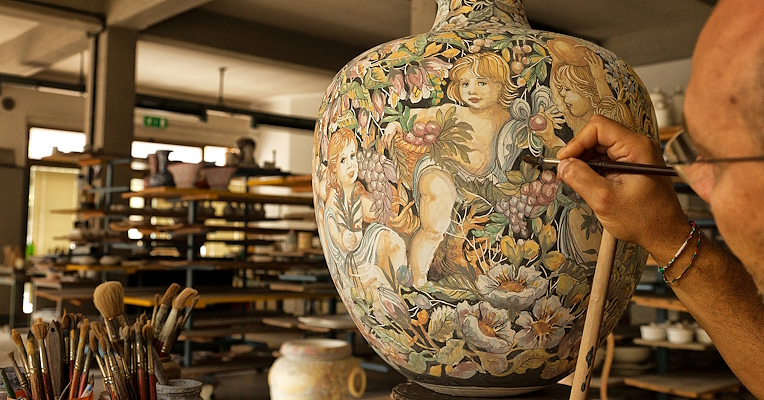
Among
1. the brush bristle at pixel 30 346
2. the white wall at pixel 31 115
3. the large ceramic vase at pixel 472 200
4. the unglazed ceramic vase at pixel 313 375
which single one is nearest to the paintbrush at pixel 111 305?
the brush bristle at pixel 30 346

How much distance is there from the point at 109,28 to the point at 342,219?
22.0ft

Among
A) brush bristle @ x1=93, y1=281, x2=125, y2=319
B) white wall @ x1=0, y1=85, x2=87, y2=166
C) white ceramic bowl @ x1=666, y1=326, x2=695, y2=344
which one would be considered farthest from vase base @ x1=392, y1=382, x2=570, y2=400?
white wall @ x1=0, y1=85, x2=87, y2=166

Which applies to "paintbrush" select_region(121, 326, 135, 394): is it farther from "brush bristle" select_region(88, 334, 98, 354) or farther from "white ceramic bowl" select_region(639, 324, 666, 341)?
"white ceramic bowl" select_region(639, 324, 666, 341)

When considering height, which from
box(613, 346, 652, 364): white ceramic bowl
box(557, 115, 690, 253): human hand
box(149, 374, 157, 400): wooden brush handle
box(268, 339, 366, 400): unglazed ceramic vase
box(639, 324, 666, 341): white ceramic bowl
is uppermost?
box(557, 115, 690, 253): human hand

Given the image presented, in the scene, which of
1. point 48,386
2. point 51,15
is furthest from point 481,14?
point 51,15

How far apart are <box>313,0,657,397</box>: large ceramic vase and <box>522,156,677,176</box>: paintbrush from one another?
14 mm

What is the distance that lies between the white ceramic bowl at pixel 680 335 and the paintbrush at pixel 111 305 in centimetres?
373

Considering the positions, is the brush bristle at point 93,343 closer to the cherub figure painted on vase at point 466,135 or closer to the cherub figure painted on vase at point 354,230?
the cherub figure painted on vase at point 354,230

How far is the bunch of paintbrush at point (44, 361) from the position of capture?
1.18 meters

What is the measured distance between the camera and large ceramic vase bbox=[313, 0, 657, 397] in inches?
37.4

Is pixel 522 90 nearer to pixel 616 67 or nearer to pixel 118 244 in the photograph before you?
pixel 616 67

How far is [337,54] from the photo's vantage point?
28.8 feet

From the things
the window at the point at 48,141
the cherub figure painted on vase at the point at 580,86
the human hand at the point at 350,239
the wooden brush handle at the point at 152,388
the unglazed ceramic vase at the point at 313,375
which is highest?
the window at the point at 48,141

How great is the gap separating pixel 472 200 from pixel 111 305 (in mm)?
Answer: 687
